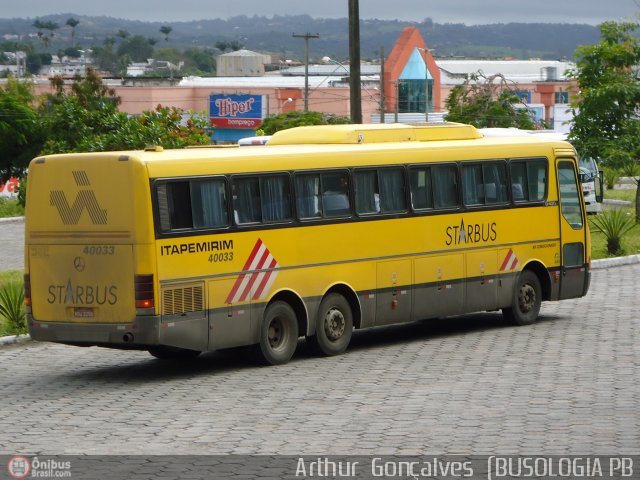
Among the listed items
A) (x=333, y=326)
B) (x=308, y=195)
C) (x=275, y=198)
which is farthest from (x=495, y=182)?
(x=275, y=198)

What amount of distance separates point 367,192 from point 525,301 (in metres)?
3.89

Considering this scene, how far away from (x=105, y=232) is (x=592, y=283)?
13.4 meters

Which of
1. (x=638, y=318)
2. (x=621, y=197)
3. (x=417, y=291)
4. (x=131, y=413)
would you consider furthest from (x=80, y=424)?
(x=621, y=197)

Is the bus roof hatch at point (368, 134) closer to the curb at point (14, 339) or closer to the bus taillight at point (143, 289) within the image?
the bus taillight at point (143, 289)

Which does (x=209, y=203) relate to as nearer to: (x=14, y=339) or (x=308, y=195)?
(x=308, y=195)

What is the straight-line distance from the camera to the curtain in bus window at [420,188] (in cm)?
1939

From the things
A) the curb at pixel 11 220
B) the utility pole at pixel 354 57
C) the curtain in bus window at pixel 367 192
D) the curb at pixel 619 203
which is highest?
the utility pole at pixel 354 57

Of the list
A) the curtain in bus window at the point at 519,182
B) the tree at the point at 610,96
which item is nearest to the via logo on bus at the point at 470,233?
the curtain in bus window at the point at 519,182

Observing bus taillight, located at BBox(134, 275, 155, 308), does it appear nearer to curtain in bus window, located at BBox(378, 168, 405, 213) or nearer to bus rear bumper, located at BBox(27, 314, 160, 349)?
bus rear bumper, located at BBox(27, 314, 160, 349)

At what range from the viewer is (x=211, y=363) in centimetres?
1783

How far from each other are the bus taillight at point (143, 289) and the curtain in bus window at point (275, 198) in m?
2.10

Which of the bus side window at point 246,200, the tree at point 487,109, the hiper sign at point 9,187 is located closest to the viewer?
the bus side window at point 246,200

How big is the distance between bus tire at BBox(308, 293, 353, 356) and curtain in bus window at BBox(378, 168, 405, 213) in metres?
1.51

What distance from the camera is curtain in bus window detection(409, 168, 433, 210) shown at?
63.6 ft
